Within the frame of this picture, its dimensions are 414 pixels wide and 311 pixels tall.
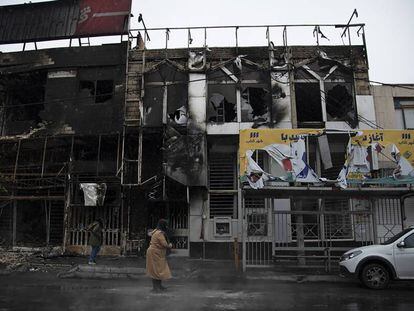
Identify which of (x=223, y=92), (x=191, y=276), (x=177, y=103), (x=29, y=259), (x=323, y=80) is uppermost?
(x=323, y=80)

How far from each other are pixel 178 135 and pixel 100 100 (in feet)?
13.1

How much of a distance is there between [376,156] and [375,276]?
3694 millimetres

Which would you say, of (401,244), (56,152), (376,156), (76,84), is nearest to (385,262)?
(401,244)

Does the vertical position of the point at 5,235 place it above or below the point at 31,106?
below

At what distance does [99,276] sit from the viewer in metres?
12.0

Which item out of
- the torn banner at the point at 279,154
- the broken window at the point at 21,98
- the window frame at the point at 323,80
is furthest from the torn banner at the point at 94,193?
the window frame at the point at 323,80

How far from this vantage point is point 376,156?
12.1 m

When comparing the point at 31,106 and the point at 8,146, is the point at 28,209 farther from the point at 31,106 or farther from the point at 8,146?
the point at 31,106

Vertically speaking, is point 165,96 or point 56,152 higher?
point 165,96

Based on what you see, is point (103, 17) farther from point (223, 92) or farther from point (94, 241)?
point (94, 241)

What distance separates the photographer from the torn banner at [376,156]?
11961 millimetres

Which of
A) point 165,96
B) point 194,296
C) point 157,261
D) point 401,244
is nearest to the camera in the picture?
point 194,296

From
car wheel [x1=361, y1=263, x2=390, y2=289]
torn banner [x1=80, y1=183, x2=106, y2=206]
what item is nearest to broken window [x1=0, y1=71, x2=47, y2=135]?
torn banner [x1=80, y1=183, x2=106, y2=206]

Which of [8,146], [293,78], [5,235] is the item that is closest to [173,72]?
[293,78]
